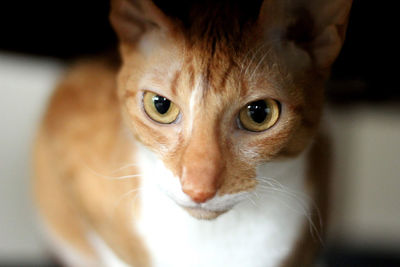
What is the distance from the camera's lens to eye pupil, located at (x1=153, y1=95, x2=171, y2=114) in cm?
71

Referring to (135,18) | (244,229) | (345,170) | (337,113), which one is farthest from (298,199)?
(345,170)

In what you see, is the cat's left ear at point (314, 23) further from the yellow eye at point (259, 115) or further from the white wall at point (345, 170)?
the white wall at point (345, 170)

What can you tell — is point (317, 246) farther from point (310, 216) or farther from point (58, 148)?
point (58, 148)

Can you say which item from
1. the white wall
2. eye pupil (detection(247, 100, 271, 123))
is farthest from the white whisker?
the white wall

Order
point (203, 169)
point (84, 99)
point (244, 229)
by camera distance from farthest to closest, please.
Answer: point (84, 99)
point (244, 229)
point (203, 169)

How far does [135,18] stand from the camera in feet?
2.44

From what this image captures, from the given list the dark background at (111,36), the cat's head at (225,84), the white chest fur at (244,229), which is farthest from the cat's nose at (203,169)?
the dark background at (111,36)

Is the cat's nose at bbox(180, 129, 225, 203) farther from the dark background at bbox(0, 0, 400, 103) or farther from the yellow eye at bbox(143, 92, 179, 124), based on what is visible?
the dark background at bbox(0, 0, 400, 103)

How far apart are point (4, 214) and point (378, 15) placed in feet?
4.78

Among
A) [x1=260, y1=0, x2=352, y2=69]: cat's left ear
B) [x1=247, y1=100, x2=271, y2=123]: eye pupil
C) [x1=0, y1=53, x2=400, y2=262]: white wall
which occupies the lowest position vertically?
[x1=0, y1=53, x2=400, y2=262]: white wall

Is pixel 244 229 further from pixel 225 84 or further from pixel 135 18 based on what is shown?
pixel 135 18

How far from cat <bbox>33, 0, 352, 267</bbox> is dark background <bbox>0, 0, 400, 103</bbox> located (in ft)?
0.55

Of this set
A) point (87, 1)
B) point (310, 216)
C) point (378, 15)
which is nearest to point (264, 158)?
point (310, 216)

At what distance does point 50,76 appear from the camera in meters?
1.84
